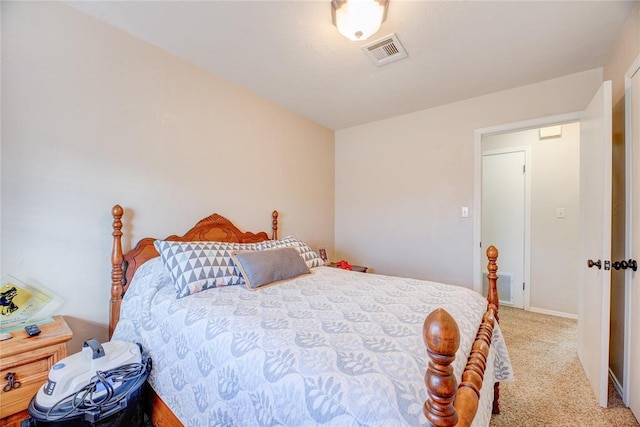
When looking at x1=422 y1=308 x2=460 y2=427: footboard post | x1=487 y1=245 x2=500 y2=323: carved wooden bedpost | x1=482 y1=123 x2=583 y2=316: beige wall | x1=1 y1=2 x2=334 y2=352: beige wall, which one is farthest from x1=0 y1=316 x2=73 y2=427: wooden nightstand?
x1=482 y1=123 x2=583 y2=316: beige wall

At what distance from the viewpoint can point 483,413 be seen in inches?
40.4

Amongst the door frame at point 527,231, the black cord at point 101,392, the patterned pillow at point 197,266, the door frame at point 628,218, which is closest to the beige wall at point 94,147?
the patterned pillow at point 197,266

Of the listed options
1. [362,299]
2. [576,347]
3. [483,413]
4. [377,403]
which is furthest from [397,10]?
[576,347]

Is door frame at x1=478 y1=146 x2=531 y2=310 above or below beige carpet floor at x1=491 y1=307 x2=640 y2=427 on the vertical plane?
above

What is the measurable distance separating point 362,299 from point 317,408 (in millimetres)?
803

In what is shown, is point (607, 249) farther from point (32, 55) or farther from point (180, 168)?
point (32, 55)

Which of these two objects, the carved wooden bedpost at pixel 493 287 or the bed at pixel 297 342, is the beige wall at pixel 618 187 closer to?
the carved wooden bedpost at pixel 493 287

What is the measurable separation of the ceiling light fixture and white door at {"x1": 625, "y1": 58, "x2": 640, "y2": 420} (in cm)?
152

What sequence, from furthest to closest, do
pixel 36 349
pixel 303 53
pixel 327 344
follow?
pixel 303 53
pixel 36 349
pixel 327 344

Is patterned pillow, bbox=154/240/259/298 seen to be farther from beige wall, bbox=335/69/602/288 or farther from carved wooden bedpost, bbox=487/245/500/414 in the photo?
beige wall, bbox=335/69/602/288

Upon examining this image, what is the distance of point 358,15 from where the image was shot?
4.95 ft

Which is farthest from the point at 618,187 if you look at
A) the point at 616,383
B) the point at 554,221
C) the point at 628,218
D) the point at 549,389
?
the point at 554,221

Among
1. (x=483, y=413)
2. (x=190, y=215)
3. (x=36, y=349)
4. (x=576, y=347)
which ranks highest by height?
(x=190, y=215)

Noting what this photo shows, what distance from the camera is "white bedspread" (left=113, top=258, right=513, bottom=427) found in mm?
786
